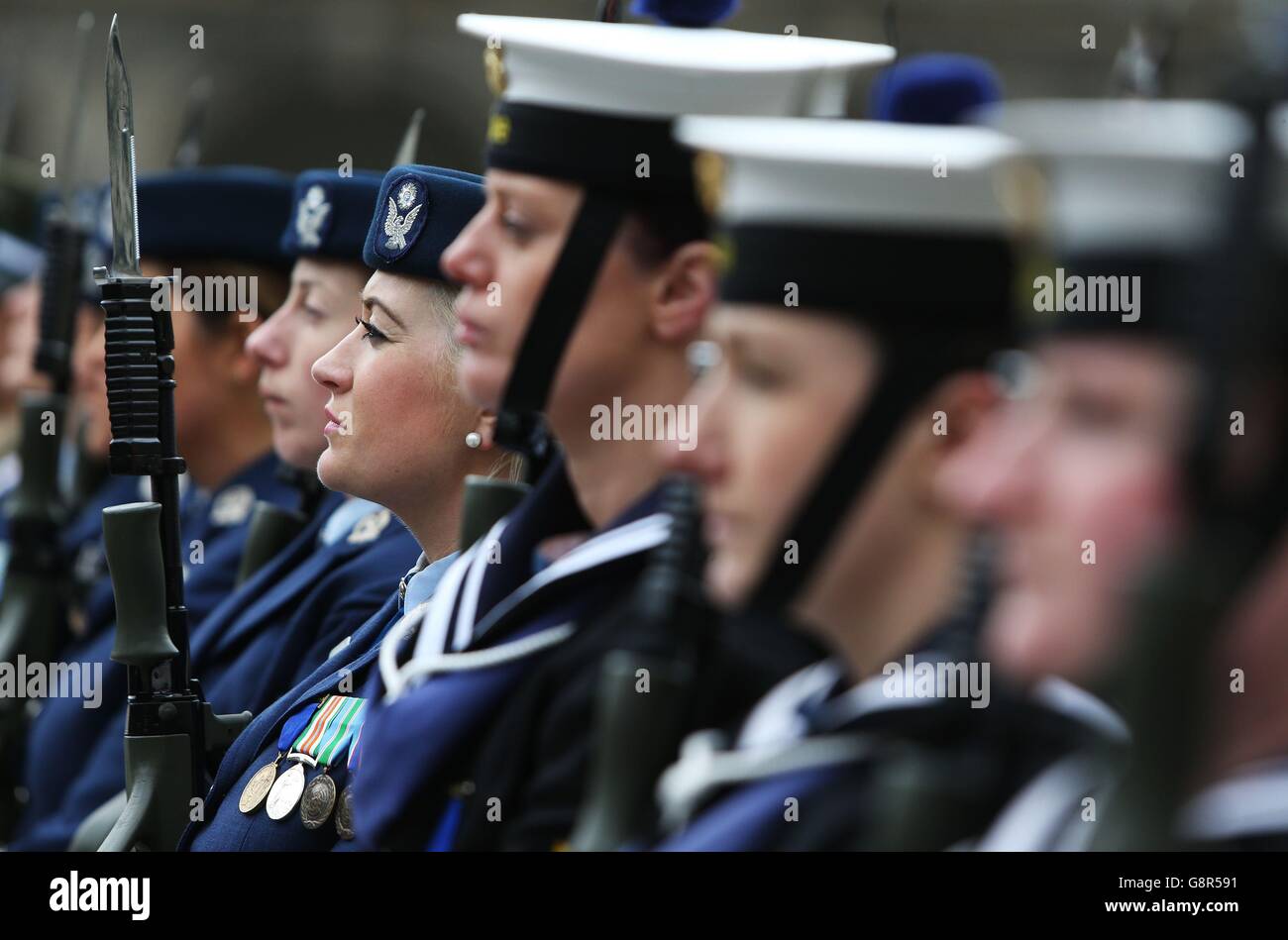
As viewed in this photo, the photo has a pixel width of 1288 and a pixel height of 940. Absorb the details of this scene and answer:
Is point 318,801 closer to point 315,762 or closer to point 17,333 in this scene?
point 315,762

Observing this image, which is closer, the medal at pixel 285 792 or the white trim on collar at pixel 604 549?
the white trim on collar at pixel 604 549

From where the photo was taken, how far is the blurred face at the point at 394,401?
3.99m

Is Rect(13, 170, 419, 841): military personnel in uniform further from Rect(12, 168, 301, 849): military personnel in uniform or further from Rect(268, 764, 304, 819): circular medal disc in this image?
Rect(12, 168, 301, 849): military personnel in uniform

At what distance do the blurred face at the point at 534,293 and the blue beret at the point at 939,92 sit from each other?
45 cm

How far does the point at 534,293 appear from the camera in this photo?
301 cm

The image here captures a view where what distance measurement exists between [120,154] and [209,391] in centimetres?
211

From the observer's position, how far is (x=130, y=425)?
161 inches

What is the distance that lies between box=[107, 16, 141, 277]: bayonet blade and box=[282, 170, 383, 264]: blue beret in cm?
78

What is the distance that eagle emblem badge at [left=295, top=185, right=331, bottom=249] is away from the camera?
4.76 meters

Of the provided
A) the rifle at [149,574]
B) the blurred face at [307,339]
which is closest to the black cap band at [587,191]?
the rifle at [149,574]

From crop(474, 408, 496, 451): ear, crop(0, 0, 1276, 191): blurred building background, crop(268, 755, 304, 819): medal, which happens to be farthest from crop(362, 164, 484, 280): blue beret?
crop(0, 0, 1276, 191): blurred building background

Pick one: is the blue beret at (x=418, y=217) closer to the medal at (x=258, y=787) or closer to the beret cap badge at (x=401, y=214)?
the beret cap badge at (x=401, y=214)

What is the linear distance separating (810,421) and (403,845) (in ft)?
3.21

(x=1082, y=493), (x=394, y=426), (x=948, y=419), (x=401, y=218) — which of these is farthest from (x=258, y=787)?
(x=1082, y=493)
